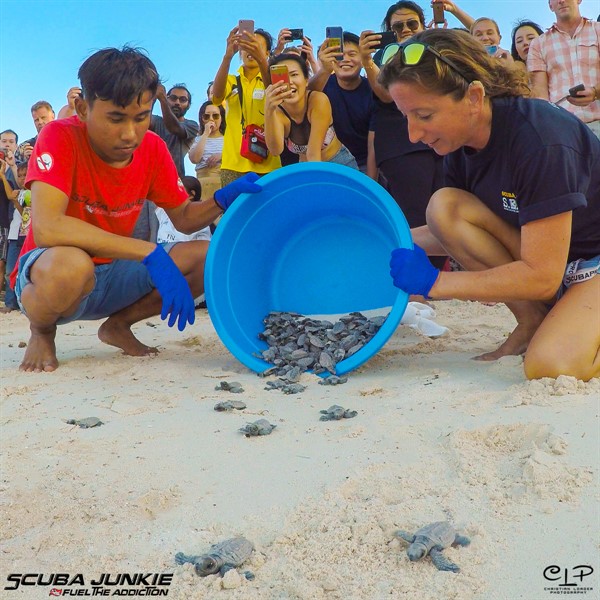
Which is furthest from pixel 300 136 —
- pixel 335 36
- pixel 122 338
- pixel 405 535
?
pixel 405 535

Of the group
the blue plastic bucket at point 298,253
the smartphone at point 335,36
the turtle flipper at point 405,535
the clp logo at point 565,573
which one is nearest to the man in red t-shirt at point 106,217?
the blue plastic bucket at point 298,253

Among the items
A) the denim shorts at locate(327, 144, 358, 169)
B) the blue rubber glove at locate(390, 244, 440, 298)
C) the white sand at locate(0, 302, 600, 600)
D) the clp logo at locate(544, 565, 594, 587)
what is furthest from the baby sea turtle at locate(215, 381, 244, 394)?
the denim shorts at locate(327, 144, 358, 169)

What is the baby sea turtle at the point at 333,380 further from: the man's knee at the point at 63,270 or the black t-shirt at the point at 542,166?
the man's knee at the point at 63,270

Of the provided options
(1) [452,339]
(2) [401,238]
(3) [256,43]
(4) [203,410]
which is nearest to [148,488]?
(4) [203,410]

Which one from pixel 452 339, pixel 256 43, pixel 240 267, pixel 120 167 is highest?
pixel 256 43

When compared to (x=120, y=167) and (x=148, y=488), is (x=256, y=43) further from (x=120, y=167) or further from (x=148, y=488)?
(x=148, y=488)

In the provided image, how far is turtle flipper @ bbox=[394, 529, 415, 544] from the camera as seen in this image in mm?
1182

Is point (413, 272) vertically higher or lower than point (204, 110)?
lower

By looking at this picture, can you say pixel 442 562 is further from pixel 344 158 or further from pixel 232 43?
pixel 232 43

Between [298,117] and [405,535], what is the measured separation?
2.56 meters

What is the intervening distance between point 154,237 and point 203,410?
2.80 m

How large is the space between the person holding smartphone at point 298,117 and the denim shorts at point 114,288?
891 mm

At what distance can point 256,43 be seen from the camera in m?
3.62

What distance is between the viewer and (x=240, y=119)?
3.82 m
